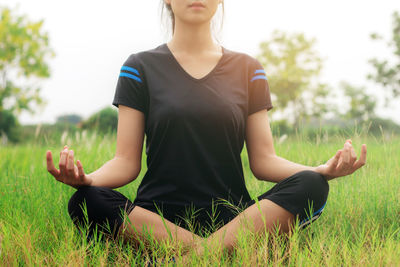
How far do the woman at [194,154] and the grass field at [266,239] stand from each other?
0.55ft

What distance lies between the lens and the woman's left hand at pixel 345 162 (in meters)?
2.18

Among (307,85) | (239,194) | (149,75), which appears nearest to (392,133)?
(239,194)

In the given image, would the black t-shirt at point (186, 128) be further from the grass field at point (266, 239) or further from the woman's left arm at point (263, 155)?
the grass field at point (266, 239)

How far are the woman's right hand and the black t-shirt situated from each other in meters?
0.48

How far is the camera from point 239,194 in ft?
8.87

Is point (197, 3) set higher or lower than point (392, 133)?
higher

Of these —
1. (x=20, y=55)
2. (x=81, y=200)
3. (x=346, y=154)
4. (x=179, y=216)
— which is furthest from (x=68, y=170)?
(x=20, y=55)

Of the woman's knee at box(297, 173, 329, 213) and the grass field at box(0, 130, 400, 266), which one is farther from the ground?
the woman's knee at box(297, 173, 329, 213)

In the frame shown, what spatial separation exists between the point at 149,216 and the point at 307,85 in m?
27.5

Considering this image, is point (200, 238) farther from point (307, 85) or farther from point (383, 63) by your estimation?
point (307, 85)

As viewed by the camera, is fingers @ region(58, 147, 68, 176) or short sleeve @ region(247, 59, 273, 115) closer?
fingers @ region(58, 147, 68, 176)

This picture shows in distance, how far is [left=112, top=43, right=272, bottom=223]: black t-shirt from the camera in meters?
2.55

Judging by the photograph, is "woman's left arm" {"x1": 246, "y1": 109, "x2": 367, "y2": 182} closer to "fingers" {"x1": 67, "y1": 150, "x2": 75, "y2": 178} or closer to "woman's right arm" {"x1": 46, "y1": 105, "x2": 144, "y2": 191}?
"woman's right arm" {"x1": 46, "y1": 105, "x2": 144, "y2": 191}

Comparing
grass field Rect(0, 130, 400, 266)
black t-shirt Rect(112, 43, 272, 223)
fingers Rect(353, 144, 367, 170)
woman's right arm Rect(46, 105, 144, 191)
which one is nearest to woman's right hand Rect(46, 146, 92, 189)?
woman's right arm Rect(46, 105, 144, 191)
